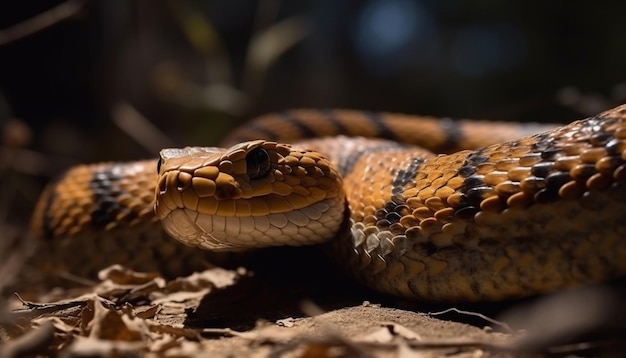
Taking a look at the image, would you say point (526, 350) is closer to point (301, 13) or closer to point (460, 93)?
point (460, 93)

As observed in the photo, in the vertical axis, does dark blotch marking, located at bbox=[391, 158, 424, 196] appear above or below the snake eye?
below

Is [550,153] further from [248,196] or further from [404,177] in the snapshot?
[248,196]

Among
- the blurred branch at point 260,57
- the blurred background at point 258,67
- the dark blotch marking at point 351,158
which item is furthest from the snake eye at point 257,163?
the blurred branch at point 260,57

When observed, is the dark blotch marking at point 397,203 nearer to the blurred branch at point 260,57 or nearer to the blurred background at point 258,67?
the blurred background at point 258,67

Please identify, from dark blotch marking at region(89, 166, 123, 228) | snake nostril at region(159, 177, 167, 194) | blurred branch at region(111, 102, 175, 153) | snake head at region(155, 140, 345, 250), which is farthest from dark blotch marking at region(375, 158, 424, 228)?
blurred branch at region(111, 102, 175, 153)

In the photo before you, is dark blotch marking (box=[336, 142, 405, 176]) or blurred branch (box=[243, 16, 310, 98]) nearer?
dark blotch marking (box=[336, 142, 405, 176])

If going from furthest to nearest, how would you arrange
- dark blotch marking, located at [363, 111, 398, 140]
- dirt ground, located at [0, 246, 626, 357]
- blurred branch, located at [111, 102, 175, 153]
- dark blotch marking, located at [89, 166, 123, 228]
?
blurred branch, located at [111, 102, 175, 153], dark blotch marking, located at [363, 111, 398, 140], dark blotch marking, located at [89, 166, 123, 228], dirt ground, located at [0, 246, 626, 357]

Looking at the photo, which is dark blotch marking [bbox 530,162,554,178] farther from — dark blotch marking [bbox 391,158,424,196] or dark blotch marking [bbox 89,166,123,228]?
dark blotch marking [bbox 89,166,123,228]

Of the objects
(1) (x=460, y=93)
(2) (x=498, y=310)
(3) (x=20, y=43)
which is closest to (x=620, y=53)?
(1) (x=460, y=93)
